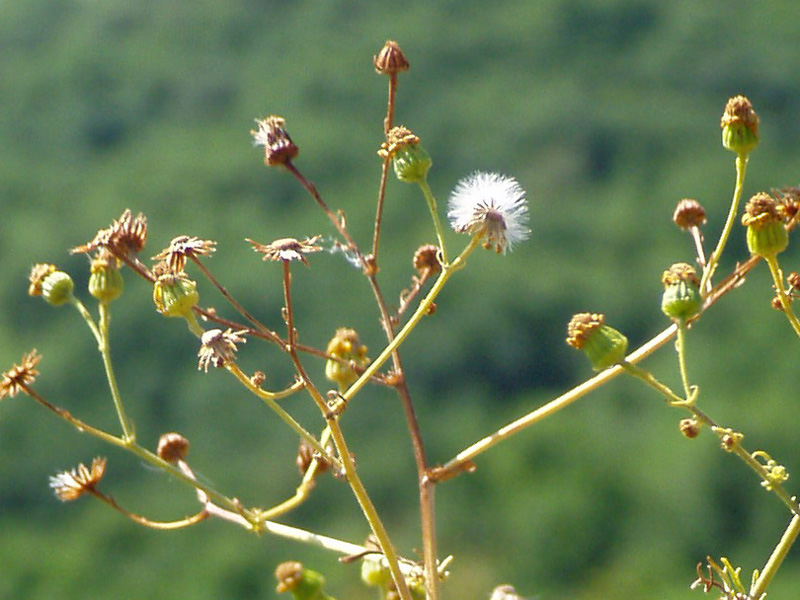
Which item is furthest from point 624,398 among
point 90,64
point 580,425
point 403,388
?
point 403,388

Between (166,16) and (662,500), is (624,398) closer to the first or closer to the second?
(662,500)

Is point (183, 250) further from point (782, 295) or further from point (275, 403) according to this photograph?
point (782, 295)

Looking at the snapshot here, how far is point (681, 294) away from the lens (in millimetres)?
830

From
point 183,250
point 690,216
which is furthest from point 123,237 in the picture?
point 690,216

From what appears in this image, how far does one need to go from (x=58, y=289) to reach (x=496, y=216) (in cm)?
46

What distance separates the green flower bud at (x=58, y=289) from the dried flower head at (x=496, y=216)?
408 mm

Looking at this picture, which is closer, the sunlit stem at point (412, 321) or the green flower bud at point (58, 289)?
the sunlit stem at point (412, 321)

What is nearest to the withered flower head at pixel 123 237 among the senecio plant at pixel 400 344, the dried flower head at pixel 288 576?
the senecio plant at pixel 400 344

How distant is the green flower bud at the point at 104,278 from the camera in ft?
3.43

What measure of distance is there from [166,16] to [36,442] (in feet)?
22.5

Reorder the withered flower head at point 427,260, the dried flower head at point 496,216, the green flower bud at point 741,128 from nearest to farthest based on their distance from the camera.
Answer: the dried flower head at point 496,216
the green flower bud at point 741,128
the withered flower head at point 427,260

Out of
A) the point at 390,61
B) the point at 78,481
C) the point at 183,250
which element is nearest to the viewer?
the point at 183,250

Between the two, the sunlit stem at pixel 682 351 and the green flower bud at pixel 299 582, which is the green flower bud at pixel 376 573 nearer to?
the green flower bud at pixel 299 582

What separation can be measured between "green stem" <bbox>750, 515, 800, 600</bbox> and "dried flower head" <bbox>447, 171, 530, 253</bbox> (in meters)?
0.29
